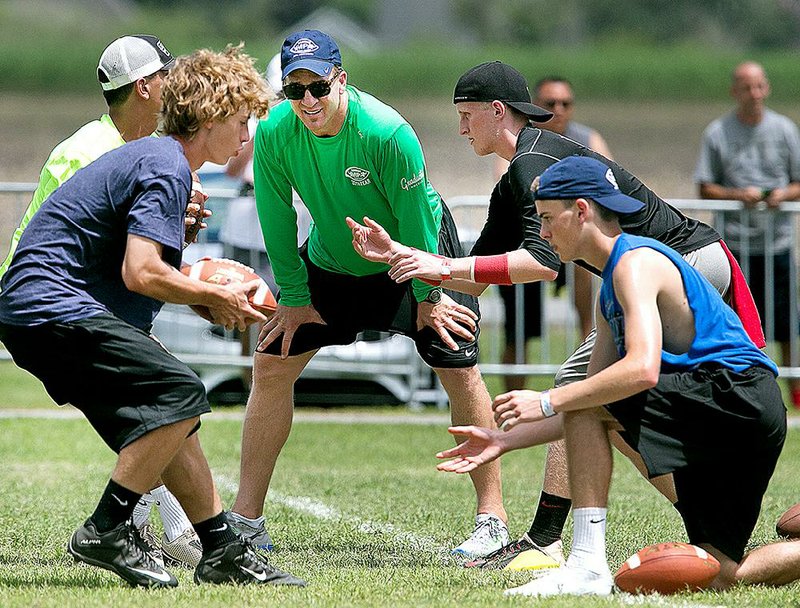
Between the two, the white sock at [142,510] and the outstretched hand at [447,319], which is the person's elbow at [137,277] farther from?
the outstretched hand at [447,319]

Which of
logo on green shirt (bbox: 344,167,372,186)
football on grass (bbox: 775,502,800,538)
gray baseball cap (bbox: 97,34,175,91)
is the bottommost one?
football on grass (bbox: 775,502,800,538)

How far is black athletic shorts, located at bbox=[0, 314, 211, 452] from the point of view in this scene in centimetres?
470

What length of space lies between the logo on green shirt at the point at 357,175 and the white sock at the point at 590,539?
1899 millimetres

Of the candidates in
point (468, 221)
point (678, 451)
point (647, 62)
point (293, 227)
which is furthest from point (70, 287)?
point (647, 62)

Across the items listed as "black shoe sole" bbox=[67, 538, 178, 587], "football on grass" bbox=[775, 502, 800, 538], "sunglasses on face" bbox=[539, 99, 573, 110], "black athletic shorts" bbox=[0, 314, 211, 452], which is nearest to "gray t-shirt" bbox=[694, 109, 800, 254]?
"sunglasses on face" bbox=[539, 99, 573, 110]

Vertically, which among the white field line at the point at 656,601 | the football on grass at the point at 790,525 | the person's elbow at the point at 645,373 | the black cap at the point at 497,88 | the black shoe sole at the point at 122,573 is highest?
the black cap at the point at 497,88

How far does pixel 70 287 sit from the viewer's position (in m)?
4.75

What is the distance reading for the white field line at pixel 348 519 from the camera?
20.0 feet

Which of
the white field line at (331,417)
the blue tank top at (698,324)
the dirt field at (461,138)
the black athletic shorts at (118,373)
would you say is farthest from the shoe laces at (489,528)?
the dirt field at (461,138)

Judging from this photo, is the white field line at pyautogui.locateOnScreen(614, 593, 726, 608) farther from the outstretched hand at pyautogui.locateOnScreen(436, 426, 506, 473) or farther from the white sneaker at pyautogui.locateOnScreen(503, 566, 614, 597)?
the outstretched hand at pyautogui.locateOnScreen(436, 426, 506, 473)

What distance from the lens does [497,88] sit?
5.70 metres

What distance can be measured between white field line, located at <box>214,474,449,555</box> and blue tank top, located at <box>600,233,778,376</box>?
162cm

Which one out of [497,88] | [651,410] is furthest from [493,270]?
[651,410]

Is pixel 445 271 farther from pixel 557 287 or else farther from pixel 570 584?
pixel 557 287
